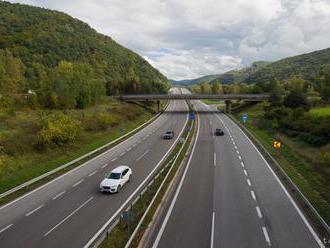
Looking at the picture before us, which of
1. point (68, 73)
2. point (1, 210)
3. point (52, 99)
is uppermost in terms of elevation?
point (68, 73)

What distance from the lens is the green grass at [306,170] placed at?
22.3m

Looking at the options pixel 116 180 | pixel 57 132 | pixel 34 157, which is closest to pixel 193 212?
pixel 116 180

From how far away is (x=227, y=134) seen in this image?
54.8 meters

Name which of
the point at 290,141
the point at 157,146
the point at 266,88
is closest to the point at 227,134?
the point at 290,141

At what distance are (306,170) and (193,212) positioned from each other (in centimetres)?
1577

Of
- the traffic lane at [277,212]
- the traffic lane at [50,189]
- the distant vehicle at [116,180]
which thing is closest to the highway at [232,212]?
the traffic lane at [277,212]

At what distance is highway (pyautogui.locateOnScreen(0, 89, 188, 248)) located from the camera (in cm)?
1780

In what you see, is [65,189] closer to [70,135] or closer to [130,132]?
[70,135]

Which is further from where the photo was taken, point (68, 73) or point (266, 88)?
point (266, 88)

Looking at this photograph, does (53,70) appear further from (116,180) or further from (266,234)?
(266,234)

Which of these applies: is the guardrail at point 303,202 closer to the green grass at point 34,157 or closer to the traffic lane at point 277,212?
the traffic lane at point 277,212

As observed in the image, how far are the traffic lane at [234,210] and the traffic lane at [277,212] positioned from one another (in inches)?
26.1

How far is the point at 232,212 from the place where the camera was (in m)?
20.4

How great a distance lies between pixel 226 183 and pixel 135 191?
25.4ft
